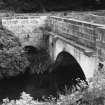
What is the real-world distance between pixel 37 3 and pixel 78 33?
19.6 metres

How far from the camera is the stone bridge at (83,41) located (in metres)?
10.2

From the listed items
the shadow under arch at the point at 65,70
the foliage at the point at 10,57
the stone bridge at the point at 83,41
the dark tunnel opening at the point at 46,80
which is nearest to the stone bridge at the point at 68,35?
the stone bridge at the point at 83,41

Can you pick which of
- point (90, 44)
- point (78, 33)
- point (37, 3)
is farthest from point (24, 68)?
point (37, 3)

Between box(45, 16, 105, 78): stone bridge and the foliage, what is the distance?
8.77ft

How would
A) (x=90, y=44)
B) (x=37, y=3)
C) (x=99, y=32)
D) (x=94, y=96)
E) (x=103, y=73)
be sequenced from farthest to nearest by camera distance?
(x=37, y=3), (x=90, y=44), (x=99, y=32), (x=103, y=73), (x=94, y=96)

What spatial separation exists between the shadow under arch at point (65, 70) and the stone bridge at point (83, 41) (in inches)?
45.7

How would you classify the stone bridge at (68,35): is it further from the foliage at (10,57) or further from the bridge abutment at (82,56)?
the foliage at (10,57)

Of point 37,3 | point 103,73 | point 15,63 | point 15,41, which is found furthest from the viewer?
point 37,3

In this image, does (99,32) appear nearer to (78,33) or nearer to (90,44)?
(90,44)

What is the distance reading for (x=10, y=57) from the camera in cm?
1680

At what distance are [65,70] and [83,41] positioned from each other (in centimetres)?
738

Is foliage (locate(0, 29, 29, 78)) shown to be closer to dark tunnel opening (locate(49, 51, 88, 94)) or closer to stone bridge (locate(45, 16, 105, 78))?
dark tunnel opening (locate(49, 51, 88, 94))

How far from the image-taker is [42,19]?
1959 cm

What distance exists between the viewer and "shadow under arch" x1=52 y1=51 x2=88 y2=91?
1747cm
